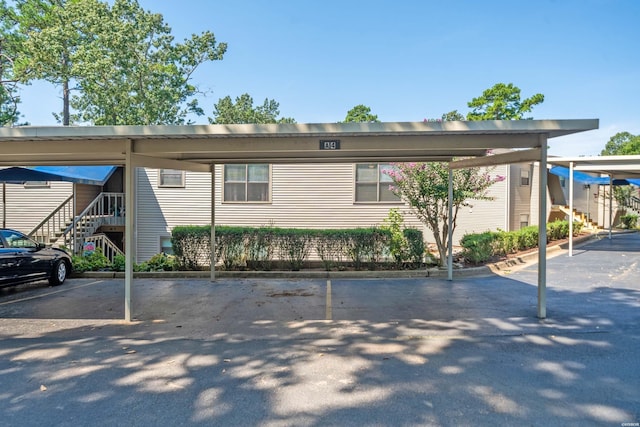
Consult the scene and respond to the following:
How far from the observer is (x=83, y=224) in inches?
522

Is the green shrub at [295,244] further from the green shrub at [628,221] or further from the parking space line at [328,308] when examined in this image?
the green shrub at [628,221]

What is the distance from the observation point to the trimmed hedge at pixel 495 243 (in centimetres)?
1056

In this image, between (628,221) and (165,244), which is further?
(628,221)

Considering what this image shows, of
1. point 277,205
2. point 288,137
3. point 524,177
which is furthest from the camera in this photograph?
point 524,177

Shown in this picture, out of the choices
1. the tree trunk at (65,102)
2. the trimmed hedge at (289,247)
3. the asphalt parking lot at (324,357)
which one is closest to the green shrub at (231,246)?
the trimmed hedge at (289,247)

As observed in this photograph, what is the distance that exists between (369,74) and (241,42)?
9.55 metres

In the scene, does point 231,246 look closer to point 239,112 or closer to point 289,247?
point 289,247

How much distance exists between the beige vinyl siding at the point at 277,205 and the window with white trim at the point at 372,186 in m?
0.19

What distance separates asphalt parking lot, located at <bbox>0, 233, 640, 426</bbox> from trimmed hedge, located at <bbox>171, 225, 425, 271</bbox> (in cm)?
200

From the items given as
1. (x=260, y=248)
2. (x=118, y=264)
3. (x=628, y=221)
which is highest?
(x=628, y=221)

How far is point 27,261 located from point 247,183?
6.87 m

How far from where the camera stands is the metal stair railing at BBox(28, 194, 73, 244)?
1284 cm

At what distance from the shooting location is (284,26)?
18297 mm

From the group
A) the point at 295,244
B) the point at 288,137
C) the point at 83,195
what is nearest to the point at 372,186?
the point at 295,244
